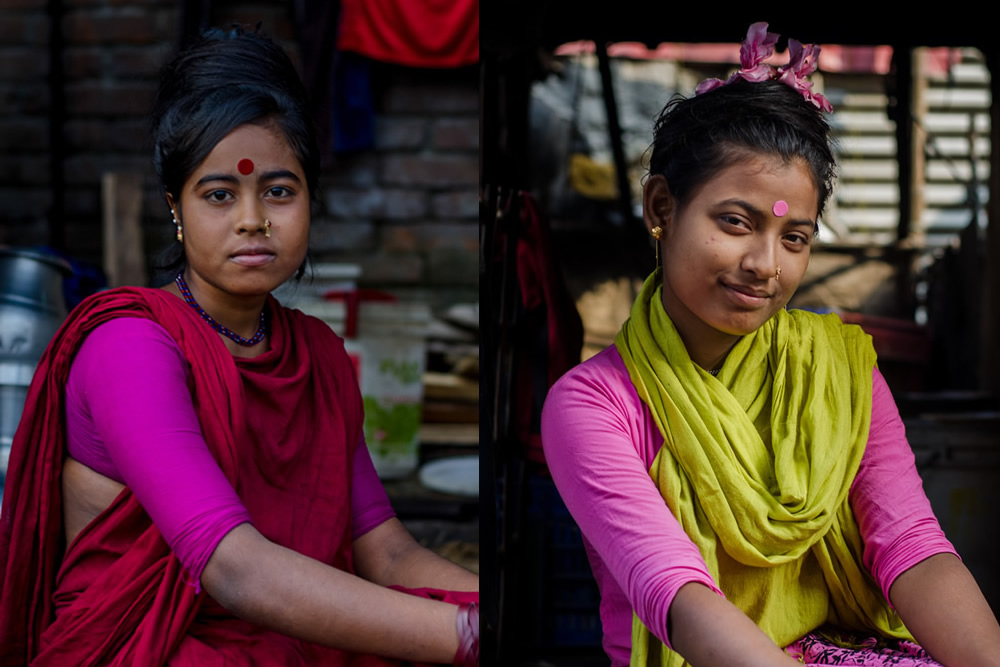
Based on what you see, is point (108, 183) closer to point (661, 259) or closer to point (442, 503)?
point (442, 503)

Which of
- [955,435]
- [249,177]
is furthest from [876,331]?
[249,177]

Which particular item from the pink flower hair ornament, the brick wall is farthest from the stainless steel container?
the pink flower hair ornament

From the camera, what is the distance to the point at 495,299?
2.55 metres

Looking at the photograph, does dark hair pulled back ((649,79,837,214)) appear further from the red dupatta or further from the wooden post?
the wooden post

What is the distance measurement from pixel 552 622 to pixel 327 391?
1.40m

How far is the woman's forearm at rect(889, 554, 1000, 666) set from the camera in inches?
57.4

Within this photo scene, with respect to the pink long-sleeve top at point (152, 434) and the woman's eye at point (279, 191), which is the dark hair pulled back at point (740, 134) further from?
the pink long-sleeve top at point (152, 434)

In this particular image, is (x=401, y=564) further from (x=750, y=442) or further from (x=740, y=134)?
(x=740, y=134)

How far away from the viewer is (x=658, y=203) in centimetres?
161

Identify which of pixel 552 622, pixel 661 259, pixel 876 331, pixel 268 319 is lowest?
pixel 552 622

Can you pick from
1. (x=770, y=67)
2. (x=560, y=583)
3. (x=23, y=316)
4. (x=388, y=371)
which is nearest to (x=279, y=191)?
(x=770, y=67)

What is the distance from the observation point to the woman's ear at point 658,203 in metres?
1.60

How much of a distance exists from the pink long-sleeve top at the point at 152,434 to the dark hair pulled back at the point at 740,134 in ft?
2.80

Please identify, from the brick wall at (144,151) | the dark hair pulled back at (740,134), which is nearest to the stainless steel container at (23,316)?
the brick wall at (144,151)
